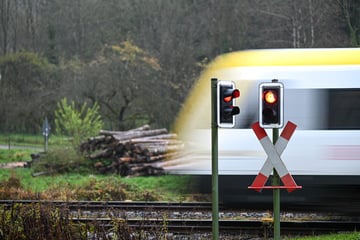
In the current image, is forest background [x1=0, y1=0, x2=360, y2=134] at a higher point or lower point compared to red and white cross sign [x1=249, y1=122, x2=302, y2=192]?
higher

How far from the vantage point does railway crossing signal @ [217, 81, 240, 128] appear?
9477 millimetres

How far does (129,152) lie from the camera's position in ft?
76.6

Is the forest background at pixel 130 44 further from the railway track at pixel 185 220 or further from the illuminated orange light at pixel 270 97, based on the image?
the illuminated orange light at pixel 270 97

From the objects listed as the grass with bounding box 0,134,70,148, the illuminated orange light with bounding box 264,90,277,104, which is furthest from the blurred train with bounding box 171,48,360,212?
the grass with bounding box 0,134,70,148

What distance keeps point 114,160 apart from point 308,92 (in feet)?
37.4

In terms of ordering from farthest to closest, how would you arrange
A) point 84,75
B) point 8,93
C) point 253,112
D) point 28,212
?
point 8,93 < point 84,75 < point 253,112 < point 28,212

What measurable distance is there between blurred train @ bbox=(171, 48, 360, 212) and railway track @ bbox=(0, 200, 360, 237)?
1.86ft

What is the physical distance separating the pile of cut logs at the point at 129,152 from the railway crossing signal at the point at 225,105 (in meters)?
12.7

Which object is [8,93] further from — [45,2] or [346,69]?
[346,69]

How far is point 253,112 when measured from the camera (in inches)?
547

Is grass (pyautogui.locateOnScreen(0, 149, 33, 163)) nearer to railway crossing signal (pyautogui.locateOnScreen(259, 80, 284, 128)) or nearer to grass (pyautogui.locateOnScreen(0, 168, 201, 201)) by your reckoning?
grass (pyautogui.locateOnScreen(0, 168, 201, 201))

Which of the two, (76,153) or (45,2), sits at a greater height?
(45,2)

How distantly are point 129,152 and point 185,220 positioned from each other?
1014 cm

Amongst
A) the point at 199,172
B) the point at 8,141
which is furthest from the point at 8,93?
the point at 199,172
